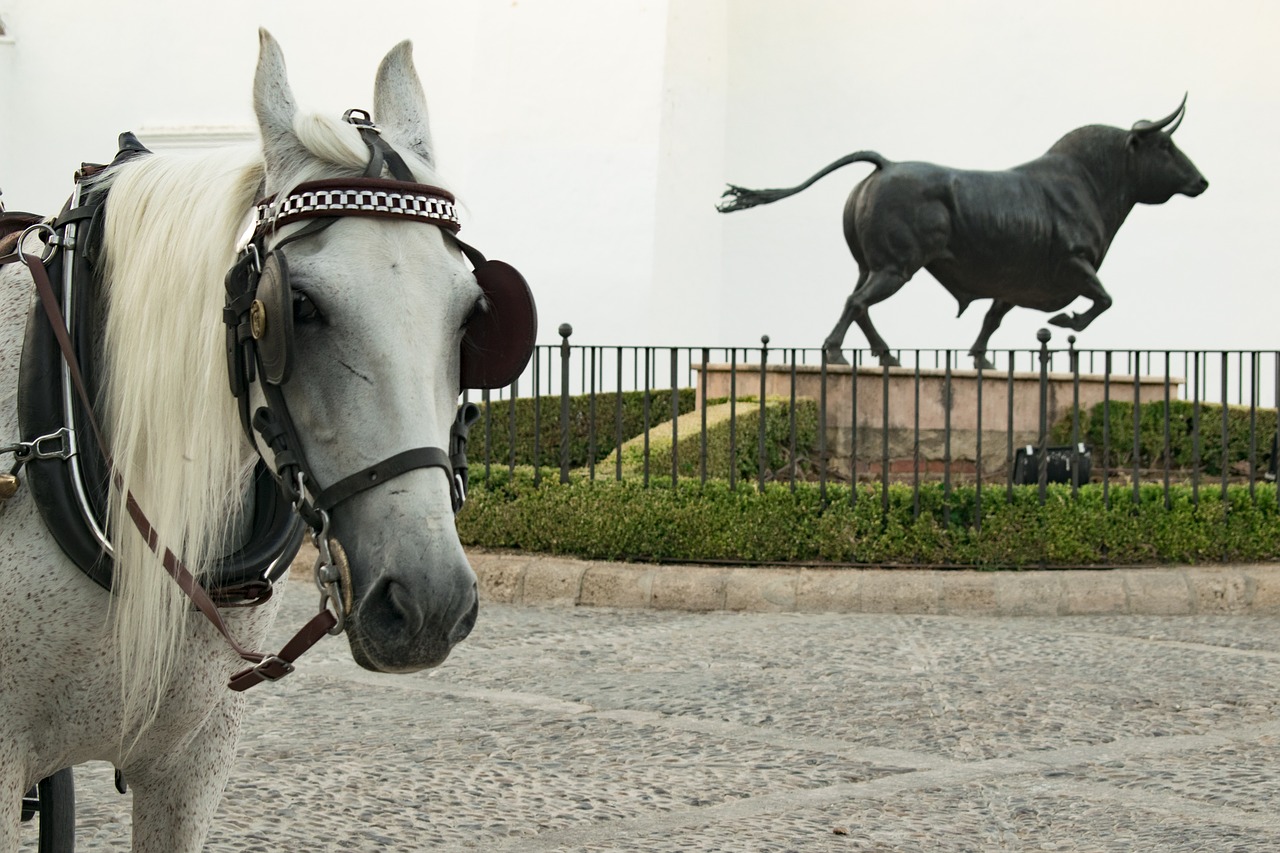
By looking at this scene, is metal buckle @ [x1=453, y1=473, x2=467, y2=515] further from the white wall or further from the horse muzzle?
the white wall

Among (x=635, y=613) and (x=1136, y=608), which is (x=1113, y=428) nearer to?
(x=1136, y=608)

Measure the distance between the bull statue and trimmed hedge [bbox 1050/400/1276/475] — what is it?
2.73 ft

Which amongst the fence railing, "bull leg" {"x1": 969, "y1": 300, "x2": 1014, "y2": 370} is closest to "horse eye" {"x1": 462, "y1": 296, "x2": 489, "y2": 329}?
the fence railing

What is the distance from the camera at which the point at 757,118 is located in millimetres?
15992

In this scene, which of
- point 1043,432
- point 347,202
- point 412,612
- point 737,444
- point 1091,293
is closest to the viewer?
point 412,612

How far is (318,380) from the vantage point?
1.66 m

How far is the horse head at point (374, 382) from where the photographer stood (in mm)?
1581

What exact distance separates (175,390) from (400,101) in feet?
1.80

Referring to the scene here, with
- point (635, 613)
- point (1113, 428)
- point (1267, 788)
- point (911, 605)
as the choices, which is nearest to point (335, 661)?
point (635, 613)

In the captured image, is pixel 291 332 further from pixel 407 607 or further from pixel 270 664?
pixel 270 664

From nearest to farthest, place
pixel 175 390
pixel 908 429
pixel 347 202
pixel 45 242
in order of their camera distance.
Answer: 1. pixel 347 202
2. pixel 175 390
3. pixel 45 242
4. pixel 908 429

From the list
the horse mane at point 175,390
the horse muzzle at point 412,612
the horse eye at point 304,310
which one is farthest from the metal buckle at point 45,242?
the horse muzzle at point 412,612

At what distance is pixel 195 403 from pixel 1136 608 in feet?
20.6

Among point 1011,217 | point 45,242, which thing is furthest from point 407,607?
point 1011,217
